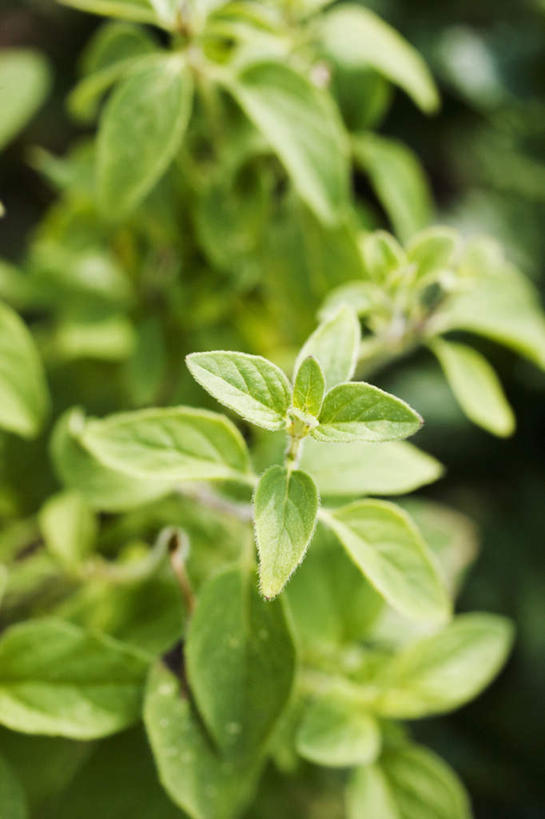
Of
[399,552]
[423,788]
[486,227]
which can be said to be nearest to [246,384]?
[399,552]

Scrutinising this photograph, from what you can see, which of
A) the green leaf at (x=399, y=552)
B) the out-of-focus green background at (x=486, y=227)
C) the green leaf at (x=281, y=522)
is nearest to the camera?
the green leaf at (x=281, y=522)

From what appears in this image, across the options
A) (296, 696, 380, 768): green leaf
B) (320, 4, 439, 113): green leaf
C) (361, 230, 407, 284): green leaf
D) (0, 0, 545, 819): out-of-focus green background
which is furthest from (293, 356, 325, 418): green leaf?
(0, 0, 545, 819): out-of-focus green background

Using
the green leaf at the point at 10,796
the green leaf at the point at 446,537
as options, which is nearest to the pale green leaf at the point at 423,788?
the green leaf at the point at 446,537

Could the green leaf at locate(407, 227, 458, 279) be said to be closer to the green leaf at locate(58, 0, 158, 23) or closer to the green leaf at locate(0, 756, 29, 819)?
the green leaf at locate(58, 0, 158, 23)

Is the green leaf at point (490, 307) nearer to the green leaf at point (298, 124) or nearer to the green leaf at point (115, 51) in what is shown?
the green leaf at point (298, 124)

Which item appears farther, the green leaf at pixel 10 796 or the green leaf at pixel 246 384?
the green leaf at pixel 10 796

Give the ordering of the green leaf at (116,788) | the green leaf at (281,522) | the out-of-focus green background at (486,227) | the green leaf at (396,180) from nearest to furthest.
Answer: the green leaf at (281,522) < the green leaf at (116,788) < the green leaf at (396,180) < the out-of-focus green background at (486,227)

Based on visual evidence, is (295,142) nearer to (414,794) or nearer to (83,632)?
(83,632)
